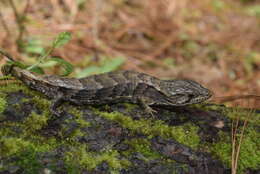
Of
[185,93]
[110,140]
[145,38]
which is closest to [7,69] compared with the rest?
[110,140]

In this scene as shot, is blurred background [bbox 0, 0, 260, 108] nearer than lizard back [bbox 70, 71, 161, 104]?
No

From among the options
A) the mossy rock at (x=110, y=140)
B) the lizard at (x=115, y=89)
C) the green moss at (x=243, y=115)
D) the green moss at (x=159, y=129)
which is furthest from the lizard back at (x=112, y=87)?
the green moss at (x=243, y=115)

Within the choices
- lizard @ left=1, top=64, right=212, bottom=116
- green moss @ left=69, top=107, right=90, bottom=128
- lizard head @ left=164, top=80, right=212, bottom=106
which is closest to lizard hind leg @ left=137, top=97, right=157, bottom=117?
lizard @ left=1, top=64, right=212, bottom=116

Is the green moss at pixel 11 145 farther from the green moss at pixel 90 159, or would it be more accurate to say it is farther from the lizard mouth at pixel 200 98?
the lizard mouth at pixel 200 98

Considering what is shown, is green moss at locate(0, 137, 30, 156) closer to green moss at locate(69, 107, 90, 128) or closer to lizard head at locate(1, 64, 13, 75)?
green moss at locate(69, 107, 90, 128)

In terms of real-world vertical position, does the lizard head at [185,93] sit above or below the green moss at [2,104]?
above

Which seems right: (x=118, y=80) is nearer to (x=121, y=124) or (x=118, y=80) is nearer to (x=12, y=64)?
(x=121, y=124)

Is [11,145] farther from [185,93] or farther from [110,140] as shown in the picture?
[185,93]
